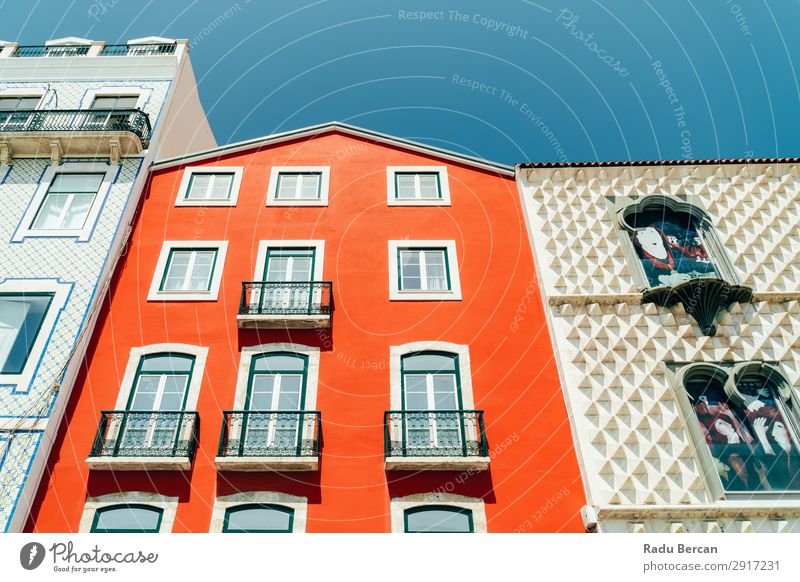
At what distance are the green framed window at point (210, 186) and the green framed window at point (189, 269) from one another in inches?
85.7

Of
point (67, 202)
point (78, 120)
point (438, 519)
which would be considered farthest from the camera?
point (78, 120)

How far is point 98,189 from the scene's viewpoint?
57.7ft

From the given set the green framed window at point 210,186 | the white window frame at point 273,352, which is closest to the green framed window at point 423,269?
the white window frame at point 273,352

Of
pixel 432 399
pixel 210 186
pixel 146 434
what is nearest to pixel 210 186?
pixel 210 186

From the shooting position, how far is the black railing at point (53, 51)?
21812 millimetres

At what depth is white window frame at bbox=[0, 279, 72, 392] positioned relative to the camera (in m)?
13.3

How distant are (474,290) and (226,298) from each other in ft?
20.2

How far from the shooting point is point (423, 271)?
16.2 metres

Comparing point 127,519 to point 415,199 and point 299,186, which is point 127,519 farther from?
point 415,199

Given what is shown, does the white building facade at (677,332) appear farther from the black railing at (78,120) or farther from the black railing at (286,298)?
the black railing at (78,120)

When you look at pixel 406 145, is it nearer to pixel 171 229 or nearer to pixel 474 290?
pixel 474 290

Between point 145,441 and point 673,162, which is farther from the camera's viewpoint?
point 673,162

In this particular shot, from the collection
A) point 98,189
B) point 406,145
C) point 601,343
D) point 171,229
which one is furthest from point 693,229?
point 98,189

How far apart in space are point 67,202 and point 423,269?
10.0 m
